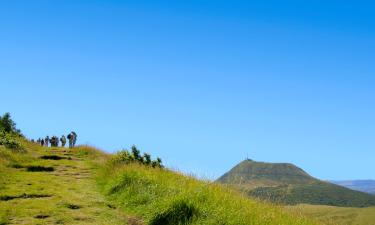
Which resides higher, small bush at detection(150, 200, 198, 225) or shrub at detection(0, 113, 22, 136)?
shrub at detection(0, 113, 22, 136)

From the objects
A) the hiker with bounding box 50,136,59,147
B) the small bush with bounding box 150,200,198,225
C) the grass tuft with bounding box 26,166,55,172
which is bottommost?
the small bush with bounding box 150,200,198,225

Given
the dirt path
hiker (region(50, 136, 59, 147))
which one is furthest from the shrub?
the dirt path

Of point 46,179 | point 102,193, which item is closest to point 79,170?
point 46,179

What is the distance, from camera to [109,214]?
50.2 feet

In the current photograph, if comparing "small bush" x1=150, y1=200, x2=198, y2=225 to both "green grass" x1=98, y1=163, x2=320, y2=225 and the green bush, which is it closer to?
"green grass" x1=98, y1=163, x2=320, y2=225

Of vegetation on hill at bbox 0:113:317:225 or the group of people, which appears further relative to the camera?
the group of people

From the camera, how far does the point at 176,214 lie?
1358 cm

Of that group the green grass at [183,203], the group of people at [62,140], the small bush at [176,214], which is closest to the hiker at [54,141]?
the group of people at [62,140]

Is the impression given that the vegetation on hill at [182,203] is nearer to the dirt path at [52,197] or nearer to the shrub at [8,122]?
the dirt path at [52,197]

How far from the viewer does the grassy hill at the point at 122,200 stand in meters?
13.4

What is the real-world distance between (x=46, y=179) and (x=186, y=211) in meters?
10.8

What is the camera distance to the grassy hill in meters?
13.4

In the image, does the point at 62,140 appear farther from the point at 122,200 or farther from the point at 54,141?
the point at 122,200

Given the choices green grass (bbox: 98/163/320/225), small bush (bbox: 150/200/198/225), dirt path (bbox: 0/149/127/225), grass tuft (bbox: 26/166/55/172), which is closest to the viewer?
green grass (bbox: 98/163/320/225)
